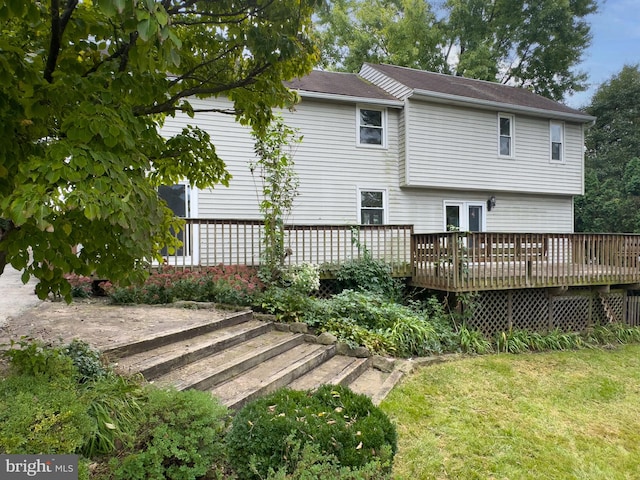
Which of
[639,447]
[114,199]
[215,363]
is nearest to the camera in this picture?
[114,199]

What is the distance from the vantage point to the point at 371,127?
11.9 m

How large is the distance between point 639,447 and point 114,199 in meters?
5.32

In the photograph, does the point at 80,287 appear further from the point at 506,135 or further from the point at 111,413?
the point at 506,135

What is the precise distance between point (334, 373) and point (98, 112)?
415 cm

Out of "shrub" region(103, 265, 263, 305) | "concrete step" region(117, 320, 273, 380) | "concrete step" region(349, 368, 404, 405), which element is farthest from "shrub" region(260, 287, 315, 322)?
"concrete step" region(349, 368, 404, 405)

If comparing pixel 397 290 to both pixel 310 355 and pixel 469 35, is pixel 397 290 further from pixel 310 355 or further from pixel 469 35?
pixel 469 35

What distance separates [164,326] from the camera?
524cm

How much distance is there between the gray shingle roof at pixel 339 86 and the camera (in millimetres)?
11164

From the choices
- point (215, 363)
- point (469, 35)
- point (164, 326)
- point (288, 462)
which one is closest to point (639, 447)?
point (288, 462)

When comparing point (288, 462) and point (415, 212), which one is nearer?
point (288, 462)

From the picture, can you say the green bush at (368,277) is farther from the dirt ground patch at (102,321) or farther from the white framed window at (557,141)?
the white framed window at (557,141)

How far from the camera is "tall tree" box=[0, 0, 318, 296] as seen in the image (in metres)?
1.78

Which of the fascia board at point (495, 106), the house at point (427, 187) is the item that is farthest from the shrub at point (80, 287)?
the fascia board at point (495, 106)

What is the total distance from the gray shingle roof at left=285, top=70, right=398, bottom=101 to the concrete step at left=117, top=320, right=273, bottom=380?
23.8ft
